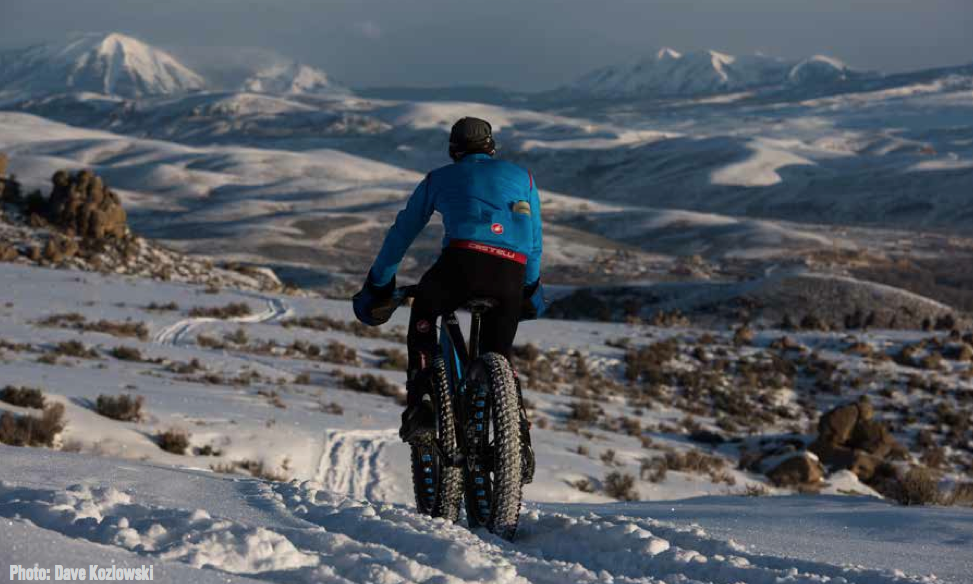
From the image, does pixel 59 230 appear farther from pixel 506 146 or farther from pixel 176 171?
pixel 506 146

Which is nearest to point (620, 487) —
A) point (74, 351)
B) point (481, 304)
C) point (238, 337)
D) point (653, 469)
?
point (653, 469)

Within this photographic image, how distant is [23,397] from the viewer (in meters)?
8.89

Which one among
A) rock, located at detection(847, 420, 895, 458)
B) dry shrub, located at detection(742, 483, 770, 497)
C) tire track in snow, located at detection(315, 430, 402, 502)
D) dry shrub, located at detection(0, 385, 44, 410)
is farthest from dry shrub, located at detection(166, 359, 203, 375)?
rock, located at detection(847, 420, 895, 458)

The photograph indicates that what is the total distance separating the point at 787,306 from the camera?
3116 cm

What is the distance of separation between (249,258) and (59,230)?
15.6 metres

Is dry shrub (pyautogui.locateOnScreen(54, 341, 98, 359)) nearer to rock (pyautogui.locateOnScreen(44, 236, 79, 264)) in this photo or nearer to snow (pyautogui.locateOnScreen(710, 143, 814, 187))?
rock (pyautogui.locateOnScreen(44, 236, 79, 264))

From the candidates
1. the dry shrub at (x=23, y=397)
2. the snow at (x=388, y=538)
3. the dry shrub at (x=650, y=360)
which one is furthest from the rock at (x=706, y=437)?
the dry shrub at (x=23, y=397)

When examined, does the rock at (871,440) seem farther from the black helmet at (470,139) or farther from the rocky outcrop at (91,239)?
the rocky outcrop at (91,239)

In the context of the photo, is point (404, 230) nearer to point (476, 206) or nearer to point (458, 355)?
point (476, 206)

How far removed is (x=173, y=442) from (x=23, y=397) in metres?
1.47

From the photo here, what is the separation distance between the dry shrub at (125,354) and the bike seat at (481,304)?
10.6m

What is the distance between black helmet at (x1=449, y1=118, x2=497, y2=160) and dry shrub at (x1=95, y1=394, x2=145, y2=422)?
229 inches

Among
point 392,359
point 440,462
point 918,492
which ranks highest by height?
point 440,462

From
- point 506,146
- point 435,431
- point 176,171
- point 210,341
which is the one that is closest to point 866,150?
point 506,146
